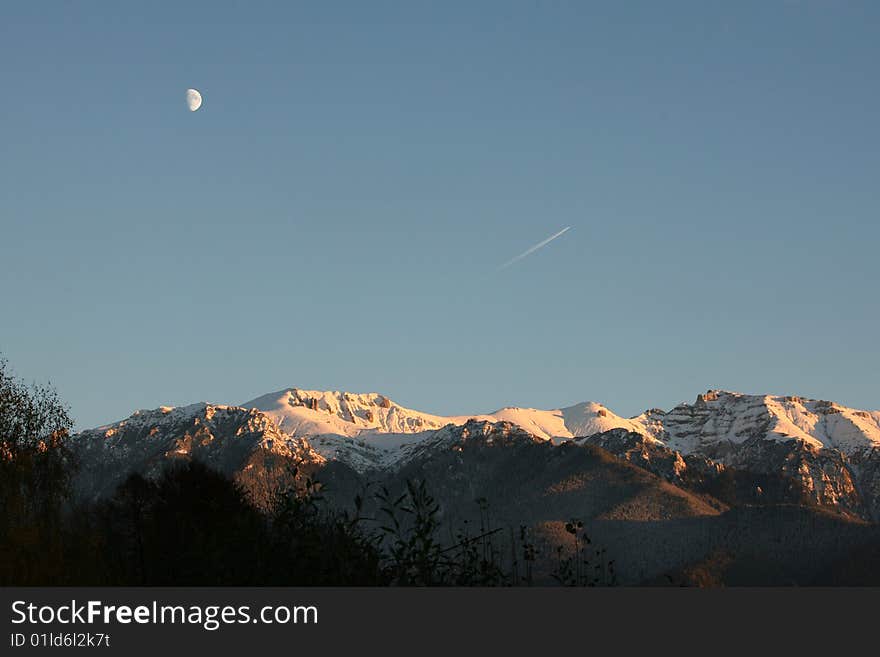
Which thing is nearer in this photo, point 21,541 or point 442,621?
point 442,621

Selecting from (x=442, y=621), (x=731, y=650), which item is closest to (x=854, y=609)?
(x=731, y=650)

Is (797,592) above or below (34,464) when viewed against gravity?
below

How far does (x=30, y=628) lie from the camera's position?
2767 cm

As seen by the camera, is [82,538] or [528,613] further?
[82,538]

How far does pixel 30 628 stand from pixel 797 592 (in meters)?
18.3

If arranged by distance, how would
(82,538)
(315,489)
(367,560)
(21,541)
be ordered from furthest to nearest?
(82,538) → (21,541) → (367,560) → (315,489)

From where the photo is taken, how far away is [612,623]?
27828 millimetres

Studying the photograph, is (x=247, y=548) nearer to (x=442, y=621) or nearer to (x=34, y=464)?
(x=442, y=621)

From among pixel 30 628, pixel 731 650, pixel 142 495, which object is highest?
pixel 142 495

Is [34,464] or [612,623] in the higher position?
[34,464]

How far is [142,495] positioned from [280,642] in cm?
5962

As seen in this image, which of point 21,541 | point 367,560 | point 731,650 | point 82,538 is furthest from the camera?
point 82,538

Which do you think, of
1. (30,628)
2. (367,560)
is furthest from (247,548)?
(30,628)

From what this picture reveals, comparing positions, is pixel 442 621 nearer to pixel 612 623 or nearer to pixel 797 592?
pixel 612 623
